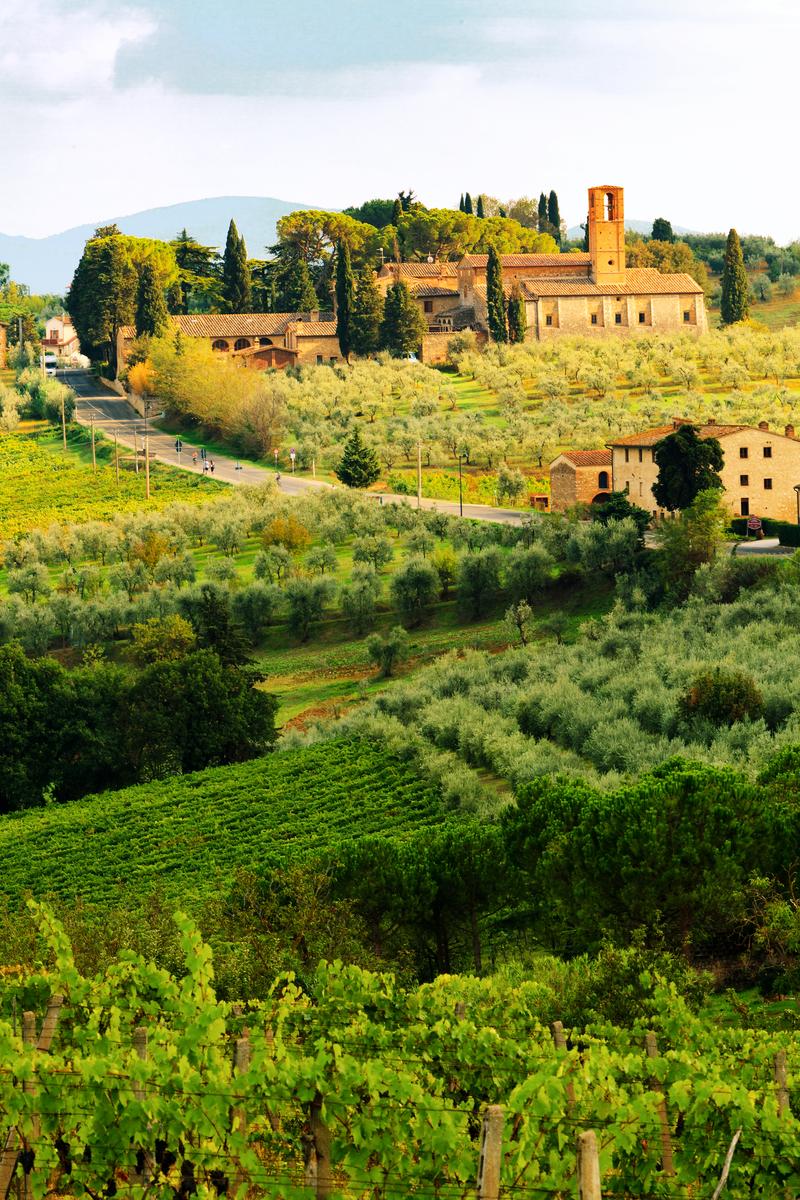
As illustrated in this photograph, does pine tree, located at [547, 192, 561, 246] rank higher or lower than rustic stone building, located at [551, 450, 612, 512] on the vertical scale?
higher

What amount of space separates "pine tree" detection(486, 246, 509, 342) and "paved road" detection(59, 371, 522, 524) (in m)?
22.4

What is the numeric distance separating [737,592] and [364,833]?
70.2 feet

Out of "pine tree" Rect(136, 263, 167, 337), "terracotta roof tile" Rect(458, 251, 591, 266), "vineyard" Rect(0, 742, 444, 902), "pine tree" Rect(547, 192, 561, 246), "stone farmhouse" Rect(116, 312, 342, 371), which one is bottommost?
"vineyard" Rect(0, 742, 444, 902)

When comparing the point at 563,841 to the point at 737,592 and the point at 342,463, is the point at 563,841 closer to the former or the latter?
the point at 737,592

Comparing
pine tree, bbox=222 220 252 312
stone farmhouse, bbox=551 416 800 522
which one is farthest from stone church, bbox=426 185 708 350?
stone farmhouse, bbox=551 416 800 522

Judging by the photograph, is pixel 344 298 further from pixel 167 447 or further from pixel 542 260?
pixel 542 260

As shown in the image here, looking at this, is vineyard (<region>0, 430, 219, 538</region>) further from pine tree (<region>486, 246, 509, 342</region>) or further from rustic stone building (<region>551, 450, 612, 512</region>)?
pine tree (<region>486, 246, 509, 342</region>)

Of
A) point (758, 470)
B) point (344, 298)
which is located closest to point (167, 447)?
point (344, 298)

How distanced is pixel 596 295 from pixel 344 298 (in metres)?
18.7

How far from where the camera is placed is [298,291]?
11569 cm

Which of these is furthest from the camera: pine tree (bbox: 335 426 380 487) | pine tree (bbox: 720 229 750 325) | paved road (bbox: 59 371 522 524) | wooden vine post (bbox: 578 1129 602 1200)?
pine tree (bbox: 720 229 750 325)

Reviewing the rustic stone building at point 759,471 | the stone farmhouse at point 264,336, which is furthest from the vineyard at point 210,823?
the stone farmhouse at point 264,336

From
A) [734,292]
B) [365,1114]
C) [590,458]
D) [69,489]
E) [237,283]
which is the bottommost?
[69,489]

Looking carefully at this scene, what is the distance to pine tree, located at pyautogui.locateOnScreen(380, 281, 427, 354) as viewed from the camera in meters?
105
